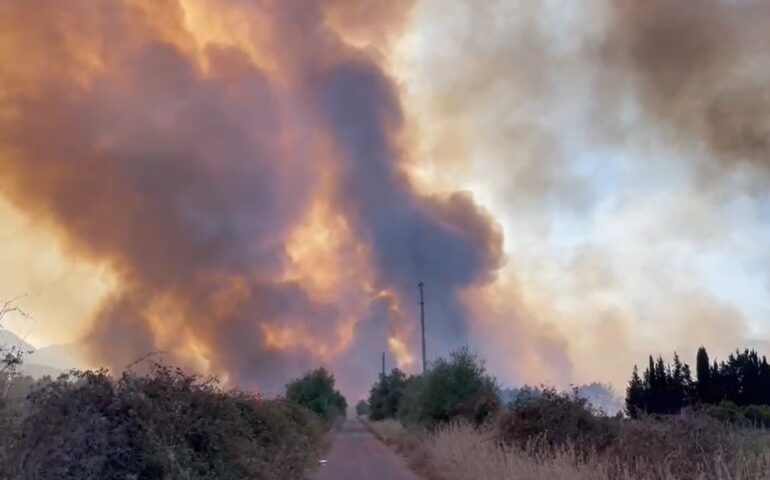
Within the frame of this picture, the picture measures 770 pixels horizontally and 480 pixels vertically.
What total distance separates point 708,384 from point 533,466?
166 ft

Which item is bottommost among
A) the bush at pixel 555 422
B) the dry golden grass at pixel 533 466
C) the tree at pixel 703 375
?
the dry golden grass at pixel 533 466

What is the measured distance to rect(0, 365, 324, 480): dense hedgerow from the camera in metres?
9.08

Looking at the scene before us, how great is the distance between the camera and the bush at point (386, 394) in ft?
310

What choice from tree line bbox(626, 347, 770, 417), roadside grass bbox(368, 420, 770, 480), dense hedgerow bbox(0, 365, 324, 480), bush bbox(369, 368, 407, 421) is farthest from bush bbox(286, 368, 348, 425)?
dense hedgerow bbox(0, 365, 324, 480)

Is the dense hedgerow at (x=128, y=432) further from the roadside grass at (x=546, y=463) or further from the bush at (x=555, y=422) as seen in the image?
the bush at (x=555, y=422)

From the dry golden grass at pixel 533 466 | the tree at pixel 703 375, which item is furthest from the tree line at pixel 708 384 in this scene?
the dry golden grass at pixel 533 466

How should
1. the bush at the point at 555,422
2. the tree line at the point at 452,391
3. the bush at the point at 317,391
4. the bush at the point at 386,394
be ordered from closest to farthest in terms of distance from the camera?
1. the bush at the point at 555,422
2. the tree line at the point at 452,391
3. the bush at the point at 317,391
4. the bush at the point at 386,394

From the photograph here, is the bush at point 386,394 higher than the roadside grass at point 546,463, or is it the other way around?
the bush at point 386,394

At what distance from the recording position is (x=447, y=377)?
4284cm

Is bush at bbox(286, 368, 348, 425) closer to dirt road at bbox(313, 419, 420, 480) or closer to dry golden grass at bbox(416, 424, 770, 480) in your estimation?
dirt road at bbox(313, 419, 420, 480)

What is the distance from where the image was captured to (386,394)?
3986 inches

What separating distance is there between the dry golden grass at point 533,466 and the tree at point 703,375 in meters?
35.1

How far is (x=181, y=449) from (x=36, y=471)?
3.49 m

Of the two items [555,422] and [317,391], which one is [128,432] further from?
[317,391]
